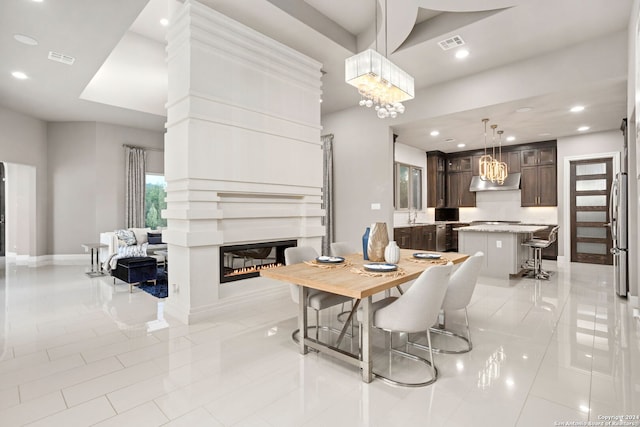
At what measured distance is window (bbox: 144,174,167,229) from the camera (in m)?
8.32

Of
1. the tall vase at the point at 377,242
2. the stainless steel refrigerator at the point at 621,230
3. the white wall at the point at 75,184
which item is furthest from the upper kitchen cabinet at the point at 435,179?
the white wall at the point at 75,184

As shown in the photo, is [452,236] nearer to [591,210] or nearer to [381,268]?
[591,210]

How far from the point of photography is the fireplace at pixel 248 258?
371cm

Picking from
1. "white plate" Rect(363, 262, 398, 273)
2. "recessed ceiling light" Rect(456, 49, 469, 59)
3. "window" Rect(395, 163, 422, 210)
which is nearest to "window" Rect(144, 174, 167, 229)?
"window" Rect(395, 163, 422, 210)

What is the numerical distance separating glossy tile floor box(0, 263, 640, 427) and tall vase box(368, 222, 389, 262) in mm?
926

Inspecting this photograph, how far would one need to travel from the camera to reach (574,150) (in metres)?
7.18

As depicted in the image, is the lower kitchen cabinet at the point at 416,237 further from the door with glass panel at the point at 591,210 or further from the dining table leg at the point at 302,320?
the dining table leg at the point at 302,320

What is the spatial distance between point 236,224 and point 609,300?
477 centimetres

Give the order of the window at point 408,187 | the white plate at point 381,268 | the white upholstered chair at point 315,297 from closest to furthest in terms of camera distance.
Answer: the white plate at point 381,268
the white upholstered chair at point 315,297
the window at point 408,187

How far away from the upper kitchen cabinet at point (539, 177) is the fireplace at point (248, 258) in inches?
255

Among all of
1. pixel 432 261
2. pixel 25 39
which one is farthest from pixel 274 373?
pixel 25 39

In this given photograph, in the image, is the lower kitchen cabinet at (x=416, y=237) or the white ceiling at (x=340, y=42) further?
the lower kitchen cabinet at (x=416, y=237)

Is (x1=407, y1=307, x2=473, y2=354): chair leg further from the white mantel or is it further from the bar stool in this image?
the bar stool

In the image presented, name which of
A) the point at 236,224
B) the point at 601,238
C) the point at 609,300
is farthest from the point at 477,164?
the point at 236,224
